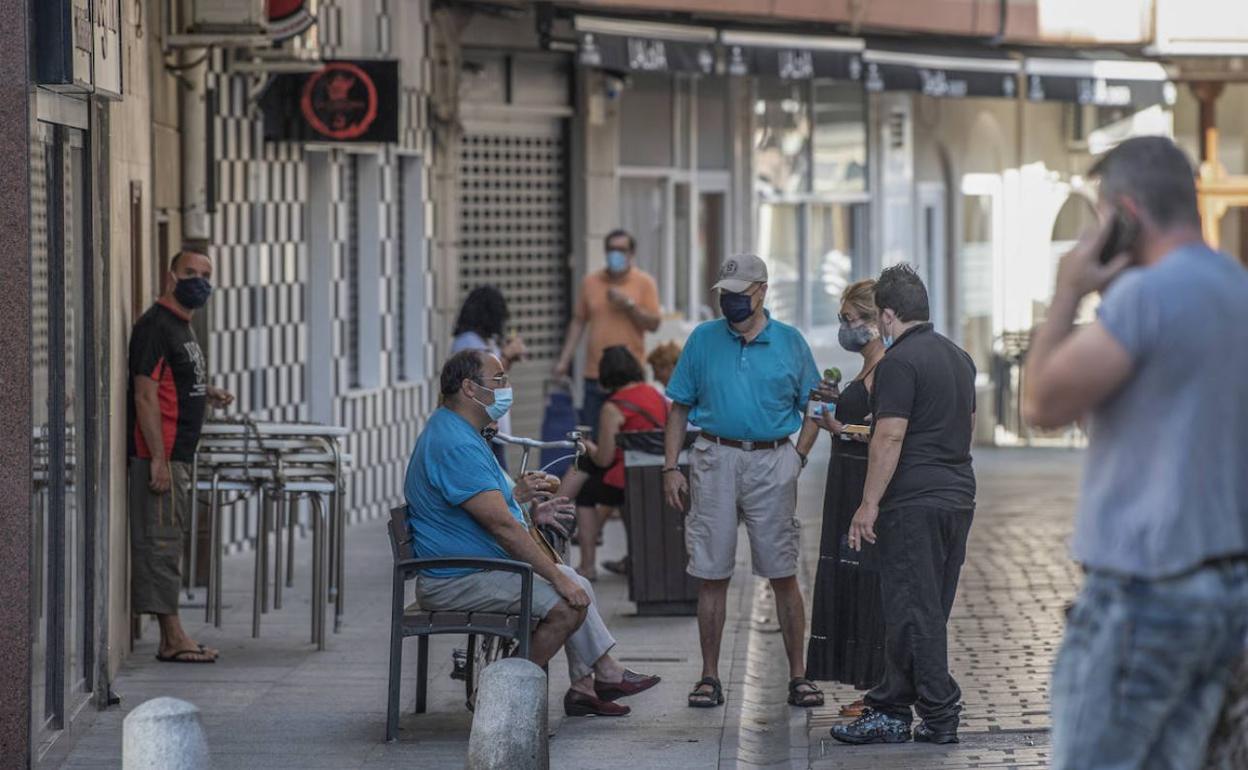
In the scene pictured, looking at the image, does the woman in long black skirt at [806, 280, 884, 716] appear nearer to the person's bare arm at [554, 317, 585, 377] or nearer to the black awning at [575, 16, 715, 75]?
the person's bare arm at [554, 317, 585, 377]

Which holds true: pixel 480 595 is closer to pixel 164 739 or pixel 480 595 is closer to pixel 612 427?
pixel 164 739

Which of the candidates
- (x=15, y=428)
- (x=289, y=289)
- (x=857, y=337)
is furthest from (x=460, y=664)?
(x=289, y=289)

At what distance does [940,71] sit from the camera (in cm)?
2344

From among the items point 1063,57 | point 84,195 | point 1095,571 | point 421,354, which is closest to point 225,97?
point 421,354

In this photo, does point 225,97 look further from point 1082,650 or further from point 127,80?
point 1082,650

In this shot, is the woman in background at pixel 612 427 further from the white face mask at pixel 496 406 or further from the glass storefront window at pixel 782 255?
the glass storefront window at pixel 782 255

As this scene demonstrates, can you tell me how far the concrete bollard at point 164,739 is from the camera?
19.4 feet

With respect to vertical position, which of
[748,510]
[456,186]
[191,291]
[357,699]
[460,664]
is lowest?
[357,699]

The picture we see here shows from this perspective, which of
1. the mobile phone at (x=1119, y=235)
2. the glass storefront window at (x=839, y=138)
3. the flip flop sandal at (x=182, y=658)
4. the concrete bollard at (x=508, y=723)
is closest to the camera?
the mobile phone at (x=1119, y=235)

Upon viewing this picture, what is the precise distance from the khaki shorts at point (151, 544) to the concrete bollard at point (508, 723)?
3.29 metres

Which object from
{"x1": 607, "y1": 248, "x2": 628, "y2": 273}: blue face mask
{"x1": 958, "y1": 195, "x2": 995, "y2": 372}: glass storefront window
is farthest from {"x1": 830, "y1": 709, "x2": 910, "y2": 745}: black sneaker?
{"x1": 958, "y1": 195, "x2": 995, "y2": 372}: glass storefront window

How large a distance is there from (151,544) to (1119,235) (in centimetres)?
599

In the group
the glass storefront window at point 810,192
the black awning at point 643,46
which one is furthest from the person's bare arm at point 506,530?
the glass storefront window at point 810,192

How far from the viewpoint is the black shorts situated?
1231 cm
